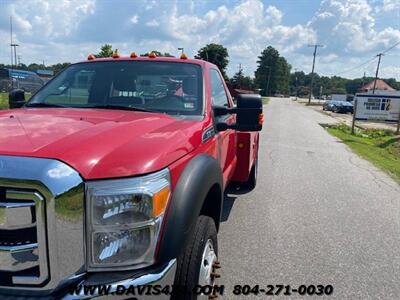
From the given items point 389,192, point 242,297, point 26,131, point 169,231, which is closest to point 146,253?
point 169,231

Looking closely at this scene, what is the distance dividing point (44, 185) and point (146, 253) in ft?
1.92

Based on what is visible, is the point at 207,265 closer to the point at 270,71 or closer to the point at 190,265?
the point at 190,265

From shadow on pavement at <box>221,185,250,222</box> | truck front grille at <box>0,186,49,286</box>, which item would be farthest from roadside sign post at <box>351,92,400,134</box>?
truck front grille at <box>0,186,49,286</box>

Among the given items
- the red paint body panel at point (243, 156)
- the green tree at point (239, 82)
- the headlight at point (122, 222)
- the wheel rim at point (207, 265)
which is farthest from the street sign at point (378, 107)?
the headlight at point (122, 222)

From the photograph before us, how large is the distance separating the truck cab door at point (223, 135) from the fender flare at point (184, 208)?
111 centimetres

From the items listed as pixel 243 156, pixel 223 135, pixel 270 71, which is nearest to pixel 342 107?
pixel 243 156

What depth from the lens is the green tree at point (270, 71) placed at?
125500mm

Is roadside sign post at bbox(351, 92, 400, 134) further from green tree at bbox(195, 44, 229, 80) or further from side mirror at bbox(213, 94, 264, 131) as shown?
side mirror at bbox(213, 94, 264, 131)

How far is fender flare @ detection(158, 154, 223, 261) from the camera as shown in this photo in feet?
6.72

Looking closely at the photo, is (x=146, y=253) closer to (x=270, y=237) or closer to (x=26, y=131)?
(x=26, y=131)

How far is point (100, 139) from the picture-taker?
224cm

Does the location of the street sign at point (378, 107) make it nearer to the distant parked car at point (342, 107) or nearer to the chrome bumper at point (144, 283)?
the chrome bumper at point (144, 283)

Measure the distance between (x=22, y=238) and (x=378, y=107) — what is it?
727 inches

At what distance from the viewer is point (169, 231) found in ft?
6.75
